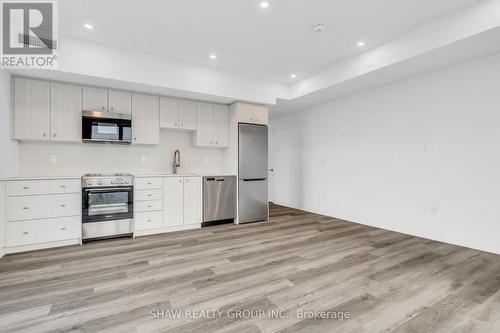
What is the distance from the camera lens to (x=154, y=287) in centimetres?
228

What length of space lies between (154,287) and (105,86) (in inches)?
130

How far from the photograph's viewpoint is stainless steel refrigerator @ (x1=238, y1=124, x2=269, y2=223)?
15.8 ft

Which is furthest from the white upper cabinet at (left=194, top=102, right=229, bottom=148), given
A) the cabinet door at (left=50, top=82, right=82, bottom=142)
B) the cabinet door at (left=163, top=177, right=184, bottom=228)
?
the cabinet door at (left=50, top=82, right=82, bottom=142)

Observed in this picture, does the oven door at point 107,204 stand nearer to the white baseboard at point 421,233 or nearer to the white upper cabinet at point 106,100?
the white upper cabinet at point 106,100

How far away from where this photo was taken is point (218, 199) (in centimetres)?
467

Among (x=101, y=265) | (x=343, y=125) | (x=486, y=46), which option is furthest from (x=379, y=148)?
(x=101, y=265)

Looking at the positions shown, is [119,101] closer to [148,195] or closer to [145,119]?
[145,119]

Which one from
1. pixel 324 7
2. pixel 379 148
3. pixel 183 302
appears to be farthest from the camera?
pixel 379 148

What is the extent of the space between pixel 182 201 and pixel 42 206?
193 centimetres

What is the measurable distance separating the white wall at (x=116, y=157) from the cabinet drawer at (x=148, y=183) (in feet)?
2.09

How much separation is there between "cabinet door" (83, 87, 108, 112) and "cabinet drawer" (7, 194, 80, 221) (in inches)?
56.7

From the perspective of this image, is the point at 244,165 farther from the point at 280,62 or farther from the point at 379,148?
the point at 379,148

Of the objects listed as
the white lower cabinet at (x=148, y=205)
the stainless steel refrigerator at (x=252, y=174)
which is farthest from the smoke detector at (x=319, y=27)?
the white lower cabinet at (x=148, y=205)

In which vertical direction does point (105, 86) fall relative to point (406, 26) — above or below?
below
